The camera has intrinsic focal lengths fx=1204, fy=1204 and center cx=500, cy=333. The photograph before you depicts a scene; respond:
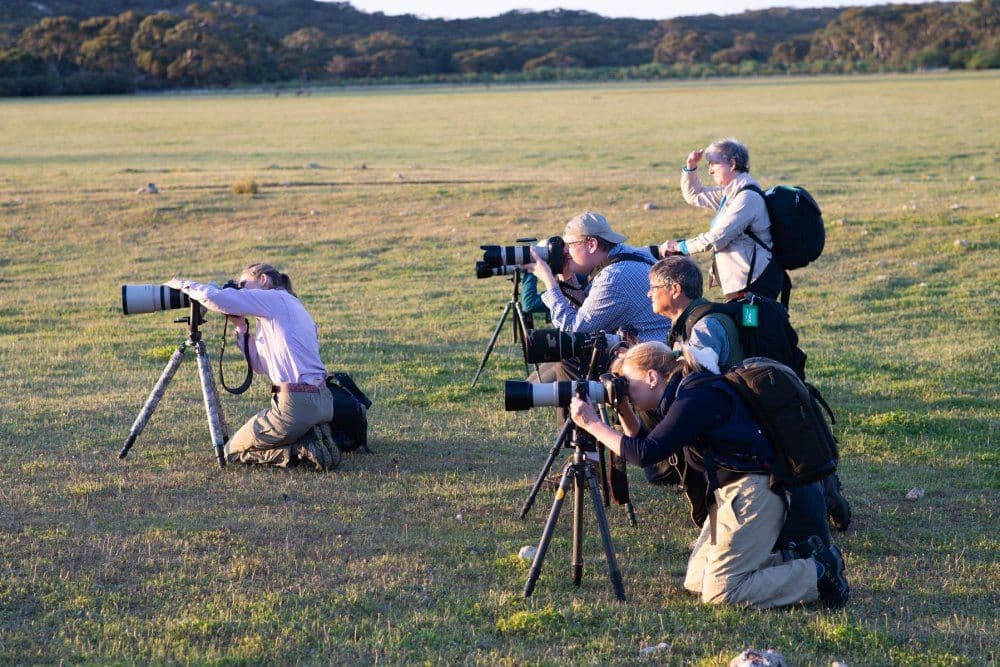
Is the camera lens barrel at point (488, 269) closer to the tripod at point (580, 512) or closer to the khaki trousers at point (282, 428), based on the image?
the khaki trousers at point (282, 428)

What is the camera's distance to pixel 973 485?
306 inches

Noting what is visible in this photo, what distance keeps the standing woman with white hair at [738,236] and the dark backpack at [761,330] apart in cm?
94

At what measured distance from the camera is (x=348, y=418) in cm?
831

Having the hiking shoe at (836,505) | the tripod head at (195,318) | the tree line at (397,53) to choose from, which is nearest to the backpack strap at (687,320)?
the hiking shoe at (836,505)

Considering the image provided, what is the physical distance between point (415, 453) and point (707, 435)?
3.36 m

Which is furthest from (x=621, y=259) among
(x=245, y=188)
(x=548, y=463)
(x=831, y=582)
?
(x=245, y=188)

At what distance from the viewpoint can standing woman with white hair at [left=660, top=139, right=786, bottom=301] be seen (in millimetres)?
8023

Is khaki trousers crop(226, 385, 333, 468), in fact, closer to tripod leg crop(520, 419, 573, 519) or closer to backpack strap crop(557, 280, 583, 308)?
tripod leg crop(520, 419, 573, 519)

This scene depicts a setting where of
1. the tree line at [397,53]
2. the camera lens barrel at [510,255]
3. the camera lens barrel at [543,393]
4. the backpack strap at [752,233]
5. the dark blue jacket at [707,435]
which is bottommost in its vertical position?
the dark blue jacket at [707,435]

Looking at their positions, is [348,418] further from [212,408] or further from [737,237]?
[737,237]

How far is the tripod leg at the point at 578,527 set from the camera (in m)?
5.86

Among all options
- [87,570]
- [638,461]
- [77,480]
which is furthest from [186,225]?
[638,461]

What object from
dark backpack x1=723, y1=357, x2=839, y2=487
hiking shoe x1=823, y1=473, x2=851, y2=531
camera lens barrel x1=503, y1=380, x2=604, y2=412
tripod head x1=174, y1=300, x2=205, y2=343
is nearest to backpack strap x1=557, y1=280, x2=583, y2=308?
hiking shoe x1=823, y1=473, x2=851, y2=531

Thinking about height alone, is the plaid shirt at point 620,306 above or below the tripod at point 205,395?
above
